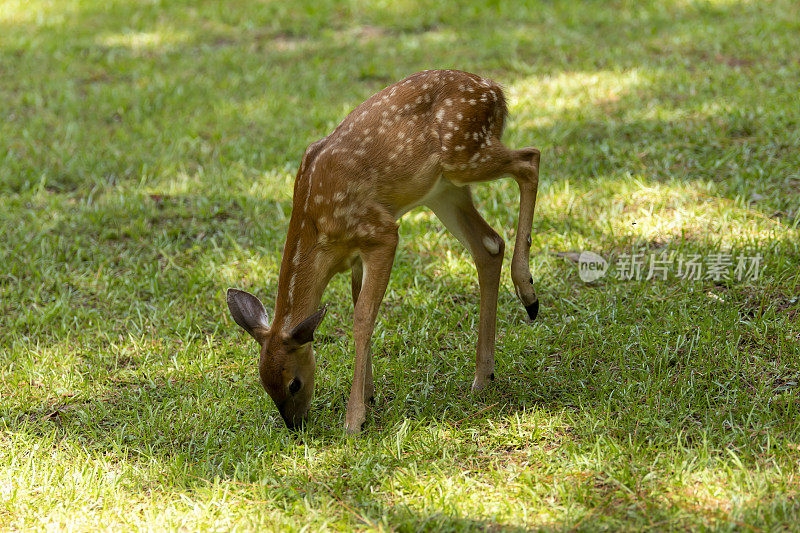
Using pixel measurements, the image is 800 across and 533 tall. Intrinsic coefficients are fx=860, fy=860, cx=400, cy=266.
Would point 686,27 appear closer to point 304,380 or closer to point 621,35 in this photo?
point 621,35

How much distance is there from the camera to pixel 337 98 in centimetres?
830

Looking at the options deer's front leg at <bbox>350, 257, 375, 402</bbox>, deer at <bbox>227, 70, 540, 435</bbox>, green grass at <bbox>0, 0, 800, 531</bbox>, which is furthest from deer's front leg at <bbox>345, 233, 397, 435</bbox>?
deer's front leg at <bbox>350, 257, 375, 402</bbox>

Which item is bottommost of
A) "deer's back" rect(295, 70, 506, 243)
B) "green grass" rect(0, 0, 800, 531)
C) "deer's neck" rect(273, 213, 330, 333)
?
"green grass" rect(0, 0, 800, 531)

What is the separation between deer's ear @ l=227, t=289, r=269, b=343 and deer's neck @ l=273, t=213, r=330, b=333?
0.10 m

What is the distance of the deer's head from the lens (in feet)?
12.6

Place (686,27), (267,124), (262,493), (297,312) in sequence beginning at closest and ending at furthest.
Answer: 1. (262,493)
2. (297,312)
3. (267,124)
4. (686,27)

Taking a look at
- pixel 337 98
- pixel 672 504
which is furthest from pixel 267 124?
pixel 672 504

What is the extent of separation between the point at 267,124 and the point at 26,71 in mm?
3172

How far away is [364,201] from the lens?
12.6ft

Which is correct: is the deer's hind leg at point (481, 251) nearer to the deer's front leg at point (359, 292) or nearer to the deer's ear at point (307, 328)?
the deer's front leg at point (359, 292)

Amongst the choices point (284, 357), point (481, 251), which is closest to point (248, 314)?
point (284, 357)

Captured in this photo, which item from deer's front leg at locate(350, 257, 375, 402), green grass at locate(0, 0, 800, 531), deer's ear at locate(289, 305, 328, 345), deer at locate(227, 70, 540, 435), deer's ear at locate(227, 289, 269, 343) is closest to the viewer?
green grass at locate(0, 0, 800, 531)

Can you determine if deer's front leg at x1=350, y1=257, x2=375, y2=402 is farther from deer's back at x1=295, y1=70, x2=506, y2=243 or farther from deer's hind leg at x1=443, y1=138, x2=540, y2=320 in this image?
deer's hind leg at x1=443, y1=138, x2=540, y2=320

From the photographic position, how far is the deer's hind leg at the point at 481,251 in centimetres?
428
